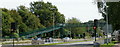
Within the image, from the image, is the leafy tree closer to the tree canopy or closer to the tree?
the tree canopy

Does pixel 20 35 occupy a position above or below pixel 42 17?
below

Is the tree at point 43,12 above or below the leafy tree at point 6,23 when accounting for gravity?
above

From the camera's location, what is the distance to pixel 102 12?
3759cm

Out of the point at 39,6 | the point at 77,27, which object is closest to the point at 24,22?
the point at 39,6

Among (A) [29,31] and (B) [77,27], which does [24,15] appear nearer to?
(A) [29,31]

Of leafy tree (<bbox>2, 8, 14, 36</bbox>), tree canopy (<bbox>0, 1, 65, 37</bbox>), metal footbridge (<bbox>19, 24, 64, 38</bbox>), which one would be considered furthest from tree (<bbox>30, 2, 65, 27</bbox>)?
leafy tree (<bbox>2, 8, 14, 36</bbox>)

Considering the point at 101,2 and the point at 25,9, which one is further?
the point at 25,9

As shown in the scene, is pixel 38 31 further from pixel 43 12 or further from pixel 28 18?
pixel 43 12

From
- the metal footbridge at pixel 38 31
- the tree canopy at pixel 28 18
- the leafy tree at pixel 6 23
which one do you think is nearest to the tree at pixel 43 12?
the tree canopy at pixel 28 18

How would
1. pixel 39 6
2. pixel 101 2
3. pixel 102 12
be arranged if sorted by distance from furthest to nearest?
1. pixel 39 6
2. pixel 102 12
3. pixel 101 2

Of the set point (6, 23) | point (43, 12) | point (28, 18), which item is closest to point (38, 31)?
point (28, 18)

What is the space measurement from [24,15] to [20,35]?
21.3 feet

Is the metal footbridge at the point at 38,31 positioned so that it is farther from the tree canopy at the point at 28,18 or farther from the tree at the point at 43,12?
the tree at the point at 43,12

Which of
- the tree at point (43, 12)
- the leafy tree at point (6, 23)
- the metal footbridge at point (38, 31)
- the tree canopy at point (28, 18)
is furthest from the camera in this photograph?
the tree at point (43, 12)
